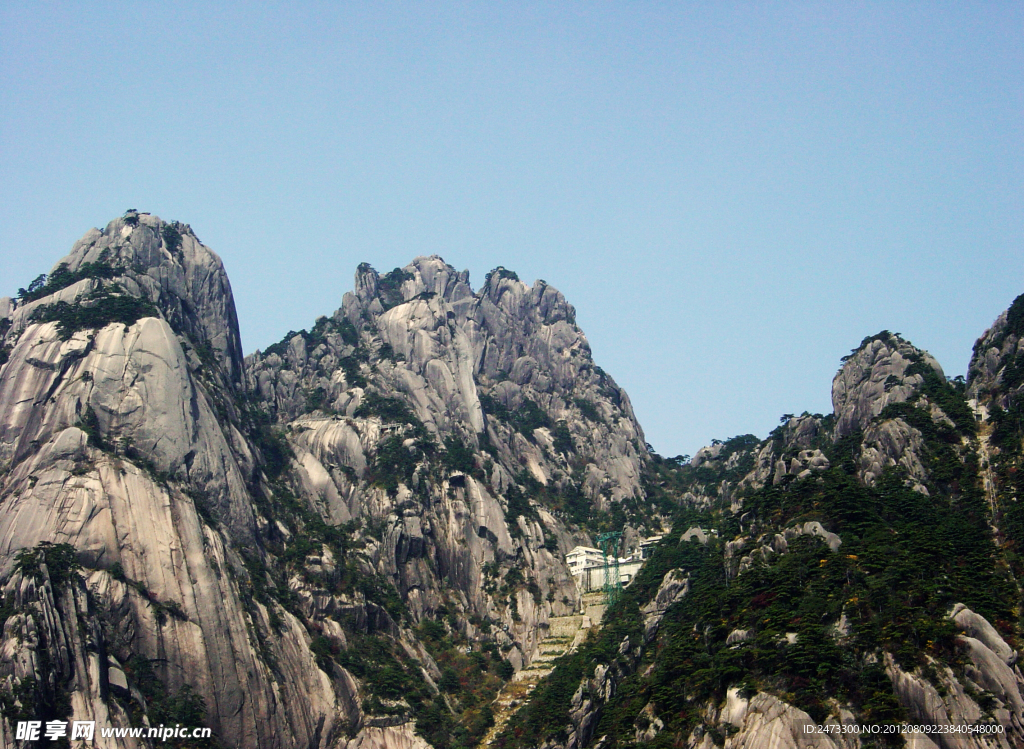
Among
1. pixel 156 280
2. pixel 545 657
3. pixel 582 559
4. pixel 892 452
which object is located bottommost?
pixel 545 657

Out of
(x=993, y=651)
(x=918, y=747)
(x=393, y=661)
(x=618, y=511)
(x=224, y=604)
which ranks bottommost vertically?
(x=918, y=747)

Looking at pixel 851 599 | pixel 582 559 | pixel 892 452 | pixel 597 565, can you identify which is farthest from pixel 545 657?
pixel 851 599

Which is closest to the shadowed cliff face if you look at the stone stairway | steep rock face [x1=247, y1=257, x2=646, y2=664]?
steep rock face [x1=247, y1=257, x2=646, y2=664]

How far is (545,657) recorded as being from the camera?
10975cm

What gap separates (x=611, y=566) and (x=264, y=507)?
40.8 m

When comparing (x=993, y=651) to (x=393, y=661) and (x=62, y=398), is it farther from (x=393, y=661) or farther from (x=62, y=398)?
(x=62, y=398)

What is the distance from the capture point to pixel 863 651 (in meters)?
64.5

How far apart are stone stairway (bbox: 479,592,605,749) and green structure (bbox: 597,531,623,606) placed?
4.76 ft

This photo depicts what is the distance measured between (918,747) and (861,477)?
125 feet

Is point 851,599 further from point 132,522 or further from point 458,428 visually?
point 458,428

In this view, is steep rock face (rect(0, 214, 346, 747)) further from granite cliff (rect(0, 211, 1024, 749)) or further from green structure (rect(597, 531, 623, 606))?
green structure (rect(597, 531, 623, 606))

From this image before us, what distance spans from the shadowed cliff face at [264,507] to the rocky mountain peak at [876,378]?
38.3m

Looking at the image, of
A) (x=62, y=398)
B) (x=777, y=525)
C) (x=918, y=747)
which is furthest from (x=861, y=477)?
(x=62, y=398)

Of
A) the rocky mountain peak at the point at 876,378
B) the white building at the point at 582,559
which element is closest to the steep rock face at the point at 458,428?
the white building at the point at 582,559
